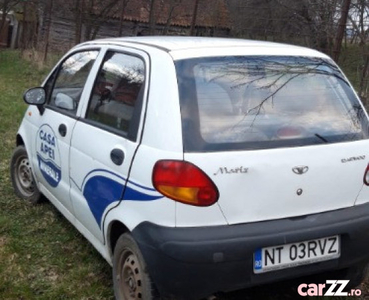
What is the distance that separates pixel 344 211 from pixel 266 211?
1.72ft

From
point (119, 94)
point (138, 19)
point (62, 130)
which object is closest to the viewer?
point (119, 94)

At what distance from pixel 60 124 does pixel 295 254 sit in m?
2.01

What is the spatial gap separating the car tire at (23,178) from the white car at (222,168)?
160 centimetres

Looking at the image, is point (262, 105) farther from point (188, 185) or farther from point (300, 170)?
point (188, 185)

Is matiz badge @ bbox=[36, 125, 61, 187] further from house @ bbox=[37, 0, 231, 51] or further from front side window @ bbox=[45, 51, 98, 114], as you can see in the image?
house @ bbox=[37, 0, 231, 51]

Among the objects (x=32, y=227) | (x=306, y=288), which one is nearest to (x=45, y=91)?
(x=32, y=227)

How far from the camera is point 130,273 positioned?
9.69 ft

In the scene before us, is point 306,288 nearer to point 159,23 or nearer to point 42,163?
point 42,163

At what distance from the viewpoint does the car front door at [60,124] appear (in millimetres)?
3693

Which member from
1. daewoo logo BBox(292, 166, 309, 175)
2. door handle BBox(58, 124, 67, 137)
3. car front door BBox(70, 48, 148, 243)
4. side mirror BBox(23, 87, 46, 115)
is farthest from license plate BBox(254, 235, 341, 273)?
side mirror BBox(23, 87, 46, 115)

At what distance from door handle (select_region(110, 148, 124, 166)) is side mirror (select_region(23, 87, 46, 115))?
58.1 inches

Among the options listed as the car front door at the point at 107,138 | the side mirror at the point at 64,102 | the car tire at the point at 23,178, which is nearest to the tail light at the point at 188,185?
the car front door at the point at 107,138

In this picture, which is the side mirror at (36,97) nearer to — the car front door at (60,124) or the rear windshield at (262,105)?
the car front door at (60,124)
